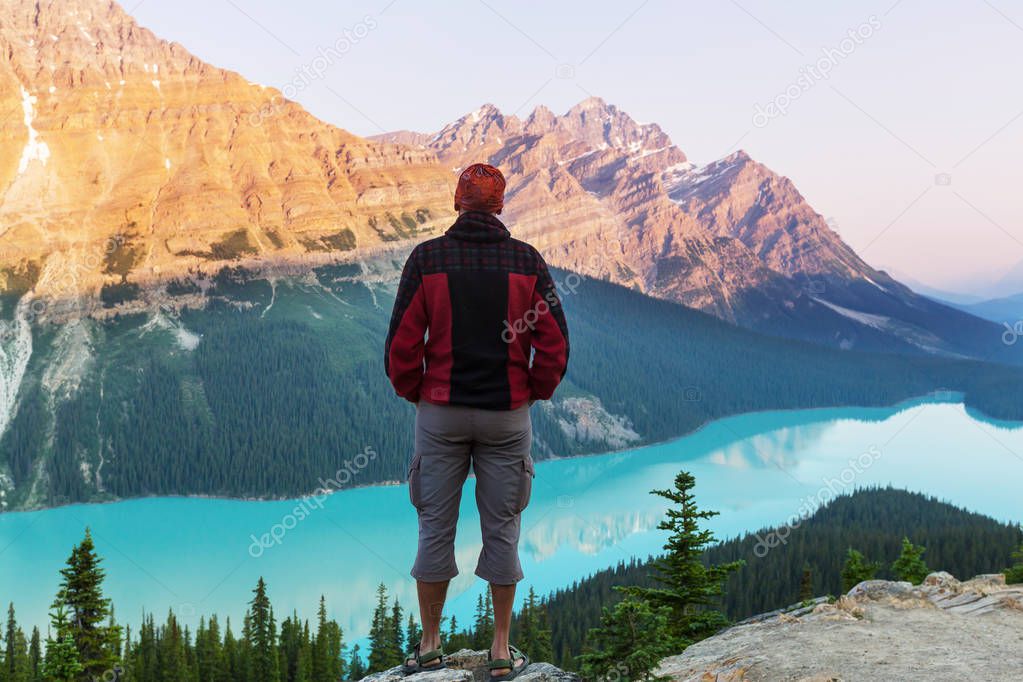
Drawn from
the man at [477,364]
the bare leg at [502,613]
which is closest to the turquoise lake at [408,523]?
the bare leg at [502,613]

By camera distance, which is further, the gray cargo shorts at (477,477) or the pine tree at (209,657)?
the pine tree at (209,657)

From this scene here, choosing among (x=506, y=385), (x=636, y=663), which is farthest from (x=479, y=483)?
(x=636, y=663)

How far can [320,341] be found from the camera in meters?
153

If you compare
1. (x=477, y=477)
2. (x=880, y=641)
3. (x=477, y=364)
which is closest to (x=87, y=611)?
(x=477, y=477)

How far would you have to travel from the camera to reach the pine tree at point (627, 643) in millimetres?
6461

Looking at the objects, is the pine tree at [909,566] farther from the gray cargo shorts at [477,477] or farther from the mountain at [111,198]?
the mountain at [111,198]

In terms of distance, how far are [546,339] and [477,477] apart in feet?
3.96

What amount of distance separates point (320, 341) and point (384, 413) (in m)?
25.3

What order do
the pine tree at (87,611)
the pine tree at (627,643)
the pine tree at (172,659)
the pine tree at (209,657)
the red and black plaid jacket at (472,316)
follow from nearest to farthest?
the red and black plaid jacket at (472,316)
the pine tree at (627,643)
the pine tree at (87,611)
the pine tree at (172,659)
the pine tree at (209,657)

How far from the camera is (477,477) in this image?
6492 mm

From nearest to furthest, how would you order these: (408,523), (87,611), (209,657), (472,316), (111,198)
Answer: (472,316) < (87,611) < (209,657) < (408,523) < (111,198)

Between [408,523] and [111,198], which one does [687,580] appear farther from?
[111,198]

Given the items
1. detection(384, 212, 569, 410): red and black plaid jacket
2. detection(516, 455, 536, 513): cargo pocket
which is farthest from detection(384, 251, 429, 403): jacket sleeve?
detection(516, 455, 536, 513): cargo pocket

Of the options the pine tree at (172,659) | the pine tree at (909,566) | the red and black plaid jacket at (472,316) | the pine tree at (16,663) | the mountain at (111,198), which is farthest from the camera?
the mountain at (111,198)
